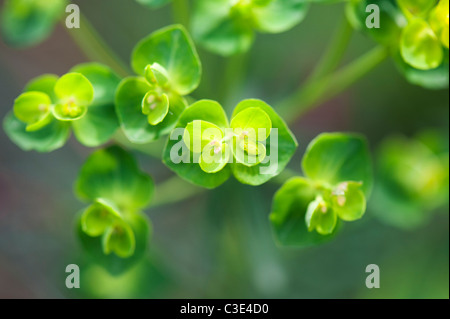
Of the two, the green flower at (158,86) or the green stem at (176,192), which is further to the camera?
the green stem at (176,192)

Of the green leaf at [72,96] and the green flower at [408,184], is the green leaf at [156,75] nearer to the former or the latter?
the green leaf at [72,96]

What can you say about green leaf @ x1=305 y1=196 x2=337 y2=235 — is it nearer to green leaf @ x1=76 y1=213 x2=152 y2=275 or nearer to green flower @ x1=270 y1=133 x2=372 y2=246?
green flower @ x1=270 y1=133 x2=372 y2=246

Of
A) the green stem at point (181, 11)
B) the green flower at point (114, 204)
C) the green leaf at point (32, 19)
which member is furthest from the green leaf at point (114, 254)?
the green leaf at point (32, 19)

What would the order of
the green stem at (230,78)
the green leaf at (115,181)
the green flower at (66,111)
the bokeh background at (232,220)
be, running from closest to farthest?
→ the green flower at (66,111), the green leaf at (115,181), the green stem at (230,78), the bokeh background at (232,220)

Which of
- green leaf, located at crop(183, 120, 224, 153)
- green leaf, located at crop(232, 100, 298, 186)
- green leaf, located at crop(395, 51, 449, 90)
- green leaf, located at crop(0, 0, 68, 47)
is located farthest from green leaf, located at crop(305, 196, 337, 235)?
green leaf, located at crop(0, 0, 68, 47)

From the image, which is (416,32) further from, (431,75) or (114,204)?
(114,204)

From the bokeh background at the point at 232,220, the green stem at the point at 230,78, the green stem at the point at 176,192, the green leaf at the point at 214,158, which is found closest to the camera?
the green leaf at the point at 214,158
